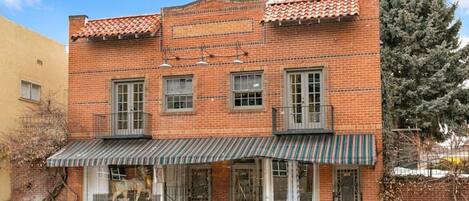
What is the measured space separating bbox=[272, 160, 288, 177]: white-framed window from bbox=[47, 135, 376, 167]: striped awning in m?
0.80

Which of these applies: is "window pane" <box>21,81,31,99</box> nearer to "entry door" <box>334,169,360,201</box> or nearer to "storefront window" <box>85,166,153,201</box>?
"storefront window" <box>85,166,153,201</box>

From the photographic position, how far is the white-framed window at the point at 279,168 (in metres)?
16.1

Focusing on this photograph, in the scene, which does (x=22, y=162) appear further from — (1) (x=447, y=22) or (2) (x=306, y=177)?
(1) (x=447, y=22)

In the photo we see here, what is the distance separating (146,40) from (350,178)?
25.7 feet

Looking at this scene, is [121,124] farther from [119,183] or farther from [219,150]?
[219,150]

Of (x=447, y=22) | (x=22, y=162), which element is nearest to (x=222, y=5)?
(x=22, y=162)

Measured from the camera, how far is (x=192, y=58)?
17.2 metres

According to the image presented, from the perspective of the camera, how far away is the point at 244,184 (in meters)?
16.7

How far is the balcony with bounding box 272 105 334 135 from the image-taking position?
51.1 feet

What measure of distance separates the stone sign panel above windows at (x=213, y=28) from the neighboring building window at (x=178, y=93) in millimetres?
1446

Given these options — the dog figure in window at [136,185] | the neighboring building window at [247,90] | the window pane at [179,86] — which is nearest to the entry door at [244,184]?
the neighboring building window at [247,90]

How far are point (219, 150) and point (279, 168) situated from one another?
78.8 inches

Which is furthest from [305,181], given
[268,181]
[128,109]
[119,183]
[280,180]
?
[128,109]

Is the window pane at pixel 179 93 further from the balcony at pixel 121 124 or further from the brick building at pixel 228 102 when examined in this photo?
the balcony at pixel 121 124
